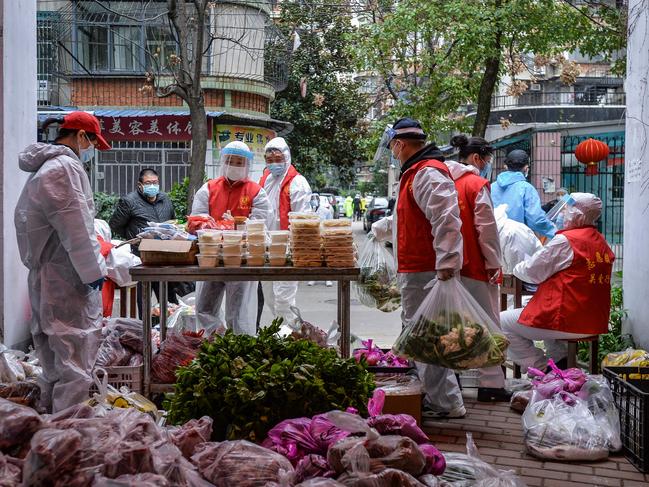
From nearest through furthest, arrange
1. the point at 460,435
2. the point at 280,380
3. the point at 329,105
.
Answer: the point at 280,380
the point at 460,435
the point at 329,105

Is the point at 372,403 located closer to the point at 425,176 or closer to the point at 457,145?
the point at 425,176

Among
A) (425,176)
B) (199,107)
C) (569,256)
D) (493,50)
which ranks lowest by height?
(569,256)

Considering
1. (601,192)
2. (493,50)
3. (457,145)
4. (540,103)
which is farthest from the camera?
(540,103)

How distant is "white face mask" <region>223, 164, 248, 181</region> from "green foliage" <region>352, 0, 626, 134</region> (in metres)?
6.35

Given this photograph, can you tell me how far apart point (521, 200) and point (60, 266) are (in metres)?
5.32

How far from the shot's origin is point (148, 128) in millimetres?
19844

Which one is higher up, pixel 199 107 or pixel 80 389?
pixel 199 107

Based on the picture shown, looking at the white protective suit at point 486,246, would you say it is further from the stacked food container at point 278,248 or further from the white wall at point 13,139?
the white wall at point 13,139

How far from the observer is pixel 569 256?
6.20m

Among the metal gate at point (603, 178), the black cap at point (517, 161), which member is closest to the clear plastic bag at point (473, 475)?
the black cap at point (517, 161)

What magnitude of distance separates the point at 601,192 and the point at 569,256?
42.5ft

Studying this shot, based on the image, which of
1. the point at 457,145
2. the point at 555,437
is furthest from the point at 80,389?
the point at 457,145

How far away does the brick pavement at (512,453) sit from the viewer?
15.1 feet

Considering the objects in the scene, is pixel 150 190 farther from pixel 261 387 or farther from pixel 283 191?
pixel 261 387
